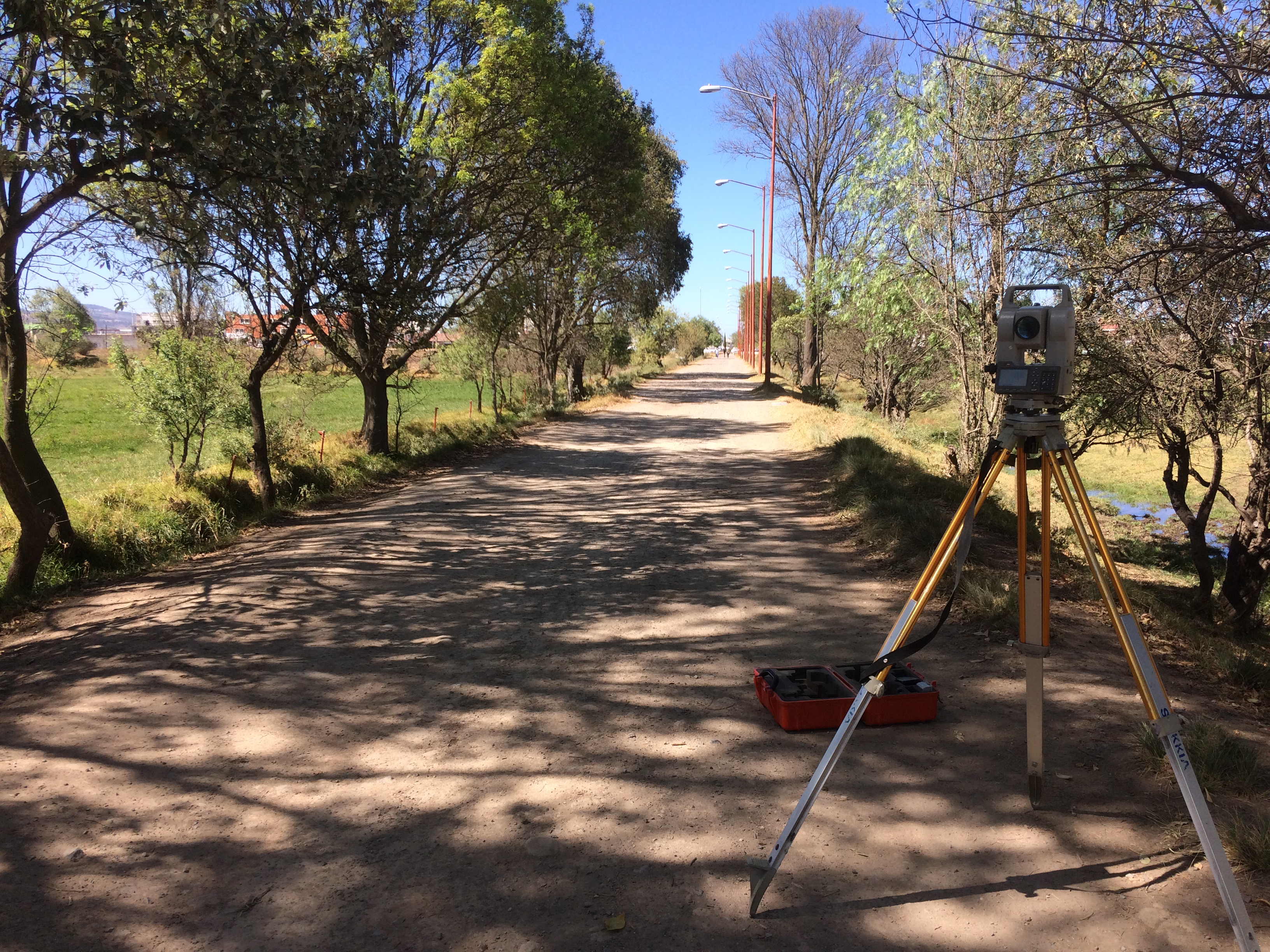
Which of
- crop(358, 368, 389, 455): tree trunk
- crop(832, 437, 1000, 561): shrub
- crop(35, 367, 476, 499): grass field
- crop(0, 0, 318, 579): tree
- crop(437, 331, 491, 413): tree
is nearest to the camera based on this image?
crop(0, 0, 318, 579): tree

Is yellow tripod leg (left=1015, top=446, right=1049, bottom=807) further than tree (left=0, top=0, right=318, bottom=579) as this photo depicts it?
No

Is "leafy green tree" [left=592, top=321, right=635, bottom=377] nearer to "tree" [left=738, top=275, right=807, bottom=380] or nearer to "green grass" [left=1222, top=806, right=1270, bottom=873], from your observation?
"tree" [left=738, top=275, right=807, bottom=380]

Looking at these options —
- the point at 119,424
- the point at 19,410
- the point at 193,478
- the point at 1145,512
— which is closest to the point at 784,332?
the point at 1145,512

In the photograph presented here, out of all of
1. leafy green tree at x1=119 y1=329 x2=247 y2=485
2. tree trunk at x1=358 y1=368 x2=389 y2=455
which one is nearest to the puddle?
tree trunk at x1=358 y1=368 x2=389 y2=455

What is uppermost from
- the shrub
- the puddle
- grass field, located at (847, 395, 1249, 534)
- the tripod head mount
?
the tripod head mount

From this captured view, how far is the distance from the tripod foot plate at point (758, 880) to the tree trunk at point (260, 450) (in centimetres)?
865

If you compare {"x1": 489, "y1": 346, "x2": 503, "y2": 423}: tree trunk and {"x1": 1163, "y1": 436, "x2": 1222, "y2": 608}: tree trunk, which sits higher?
{"x1": 489, "y1": 346, "x2": 503, "y2": 423}: tree trunk

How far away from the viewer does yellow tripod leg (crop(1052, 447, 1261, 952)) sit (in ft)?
7.01

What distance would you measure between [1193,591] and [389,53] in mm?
13030

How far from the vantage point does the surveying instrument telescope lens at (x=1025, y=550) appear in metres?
2.59

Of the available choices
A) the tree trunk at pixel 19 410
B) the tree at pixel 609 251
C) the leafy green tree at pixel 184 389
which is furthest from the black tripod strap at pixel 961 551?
the tree at pixel 609 251

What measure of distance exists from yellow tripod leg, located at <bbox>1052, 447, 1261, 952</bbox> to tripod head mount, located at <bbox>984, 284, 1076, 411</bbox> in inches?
8.8

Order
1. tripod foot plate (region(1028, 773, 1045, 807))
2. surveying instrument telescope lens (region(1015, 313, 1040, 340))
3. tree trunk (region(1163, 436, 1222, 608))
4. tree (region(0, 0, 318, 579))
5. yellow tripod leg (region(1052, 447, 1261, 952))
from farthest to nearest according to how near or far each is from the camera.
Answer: tree trunk (region(1163, 436, 1222, 608)), tree (region(0, 0, 318, 579)), tripod foot plate (region(1028, 773, 1045, 807)), surveying instrument telescope lens (region(1015, 313, 1040, 340)), yellow tripod leg (region(1052, 447, 1261, 952))

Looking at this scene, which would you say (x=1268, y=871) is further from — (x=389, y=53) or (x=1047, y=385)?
(x=389, y=53)
